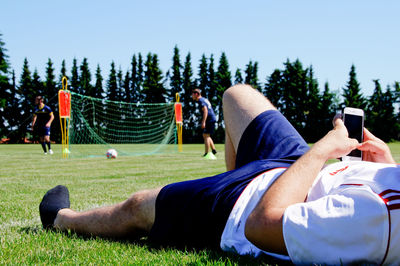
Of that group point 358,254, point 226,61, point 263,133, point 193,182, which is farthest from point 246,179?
point 226,61

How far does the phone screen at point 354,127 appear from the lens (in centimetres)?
221

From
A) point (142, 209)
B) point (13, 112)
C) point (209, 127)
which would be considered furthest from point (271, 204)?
point (13, 112)

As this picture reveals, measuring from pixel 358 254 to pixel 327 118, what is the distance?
4879 cm

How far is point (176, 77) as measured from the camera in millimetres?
55469

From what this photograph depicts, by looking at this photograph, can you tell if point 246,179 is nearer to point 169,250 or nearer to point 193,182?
point 193,182

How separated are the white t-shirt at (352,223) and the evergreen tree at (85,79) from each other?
5518cm

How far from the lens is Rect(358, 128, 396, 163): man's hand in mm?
2078

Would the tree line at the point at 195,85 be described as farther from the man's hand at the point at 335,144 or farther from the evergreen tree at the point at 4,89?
the man's hand at the point at 335,144

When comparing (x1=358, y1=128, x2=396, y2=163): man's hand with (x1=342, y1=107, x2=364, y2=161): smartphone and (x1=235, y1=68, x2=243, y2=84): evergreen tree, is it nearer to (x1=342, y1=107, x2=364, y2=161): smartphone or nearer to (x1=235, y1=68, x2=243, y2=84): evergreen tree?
(x1=342, y1=107, x2=364, y2=161): smartphone

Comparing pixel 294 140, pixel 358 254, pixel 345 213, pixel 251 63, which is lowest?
pixel 358 254

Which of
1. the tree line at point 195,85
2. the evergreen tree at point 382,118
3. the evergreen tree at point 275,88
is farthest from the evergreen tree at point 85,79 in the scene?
the evergreen tree at point 382,118

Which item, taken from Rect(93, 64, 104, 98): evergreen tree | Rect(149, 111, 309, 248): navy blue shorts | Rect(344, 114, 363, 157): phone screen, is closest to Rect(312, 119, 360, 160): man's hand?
Rect(149, 111, 309, 248): navy blue shorts

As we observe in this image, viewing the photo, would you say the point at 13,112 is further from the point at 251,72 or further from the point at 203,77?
the point at 251,72

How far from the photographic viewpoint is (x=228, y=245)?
5.52ft
